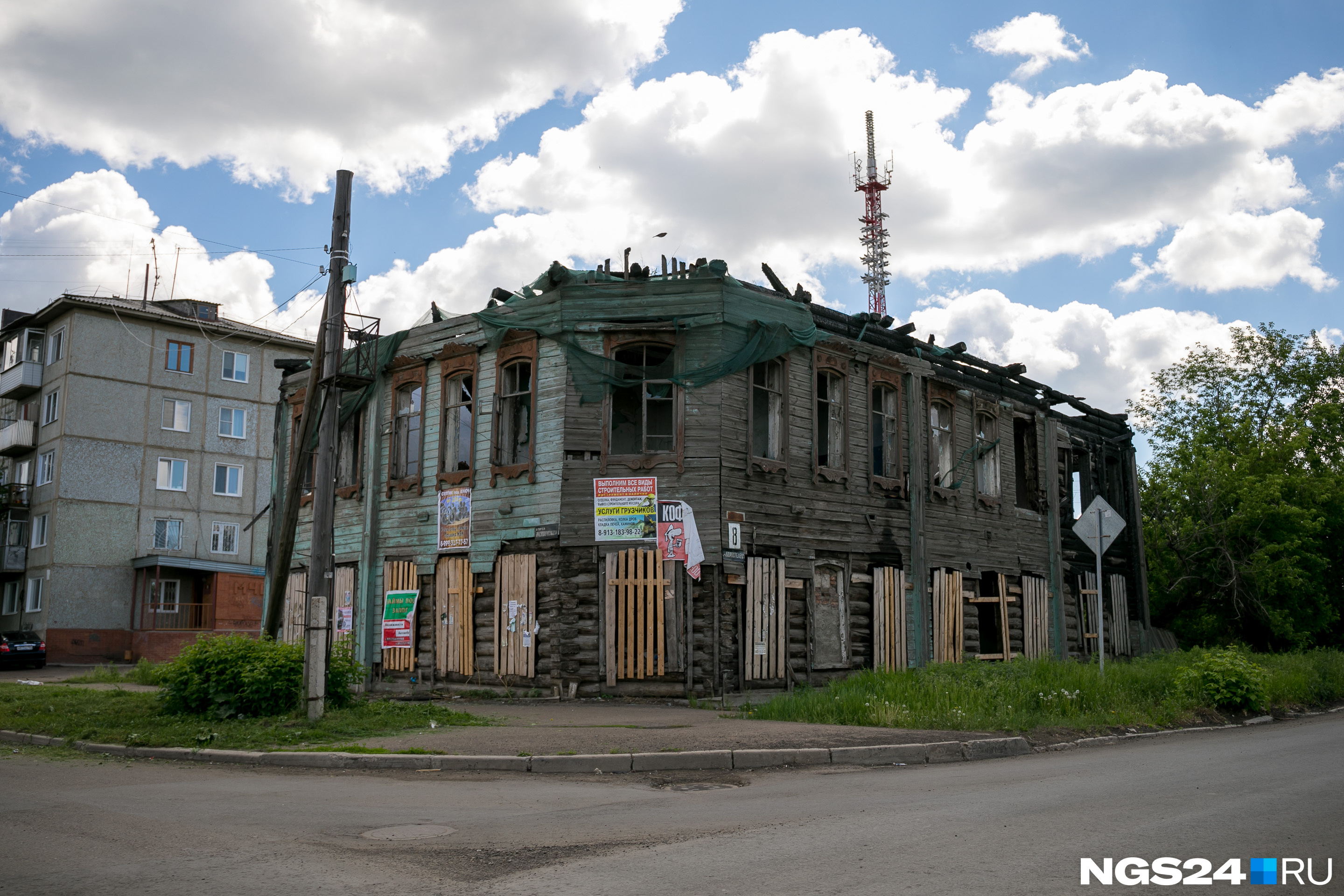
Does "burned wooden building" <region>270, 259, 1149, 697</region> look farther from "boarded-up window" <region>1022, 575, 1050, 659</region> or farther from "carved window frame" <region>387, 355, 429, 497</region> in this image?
"boarded-up window" <region>1022, 575, 1050, 659</region>

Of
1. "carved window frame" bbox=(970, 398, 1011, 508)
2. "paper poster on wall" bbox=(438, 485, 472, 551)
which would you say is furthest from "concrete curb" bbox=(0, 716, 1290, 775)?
"carved window frame" bbox=(970, 398, 1011, 508)

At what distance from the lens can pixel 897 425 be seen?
2173cm

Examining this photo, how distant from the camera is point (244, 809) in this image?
7.89 metres

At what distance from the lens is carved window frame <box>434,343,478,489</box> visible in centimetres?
1958

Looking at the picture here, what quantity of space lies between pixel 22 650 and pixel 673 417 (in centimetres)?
2652

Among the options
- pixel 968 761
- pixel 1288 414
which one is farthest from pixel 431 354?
pixel 1288 414

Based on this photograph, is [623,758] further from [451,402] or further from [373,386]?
[373,386]

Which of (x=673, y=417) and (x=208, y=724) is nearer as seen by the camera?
(x=208, y=724)

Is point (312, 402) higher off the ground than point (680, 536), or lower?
higher

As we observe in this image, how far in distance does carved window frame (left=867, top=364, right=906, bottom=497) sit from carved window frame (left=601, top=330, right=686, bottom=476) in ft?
15.6

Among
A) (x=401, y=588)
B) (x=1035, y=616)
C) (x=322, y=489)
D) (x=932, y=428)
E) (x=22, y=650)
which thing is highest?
(x=932, y=428)

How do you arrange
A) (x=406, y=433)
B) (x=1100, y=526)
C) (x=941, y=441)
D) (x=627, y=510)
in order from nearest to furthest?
(x=1100, y=526), (x=627, y=510), (x=406, y=433), (x=941, y=441)

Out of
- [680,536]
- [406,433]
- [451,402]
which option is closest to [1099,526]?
[680,536]

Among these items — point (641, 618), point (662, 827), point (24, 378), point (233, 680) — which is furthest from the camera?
point (24, 378)
